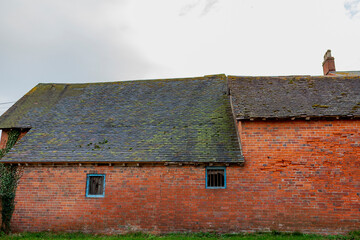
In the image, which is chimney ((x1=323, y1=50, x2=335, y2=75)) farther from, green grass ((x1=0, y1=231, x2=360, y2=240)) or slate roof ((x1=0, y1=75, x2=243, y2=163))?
green grass ((x1=0, y1=231, x2=360, y2=240))

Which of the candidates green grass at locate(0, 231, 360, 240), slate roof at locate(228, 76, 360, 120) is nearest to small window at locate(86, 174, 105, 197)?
green grass at locate(0, 231, 360, 240)

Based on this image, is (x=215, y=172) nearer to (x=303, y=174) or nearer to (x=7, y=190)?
(x=303, y=174)

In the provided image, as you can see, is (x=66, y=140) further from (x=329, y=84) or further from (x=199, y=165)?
(x=329, y=84)

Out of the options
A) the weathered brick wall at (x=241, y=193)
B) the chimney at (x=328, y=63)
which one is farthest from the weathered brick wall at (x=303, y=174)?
the chimney at (x=328, y=63)

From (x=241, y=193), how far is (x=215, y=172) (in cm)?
138

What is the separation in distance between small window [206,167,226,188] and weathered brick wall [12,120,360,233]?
264mm

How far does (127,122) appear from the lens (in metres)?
13.9

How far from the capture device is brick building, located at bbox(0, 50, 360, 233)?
999 cm

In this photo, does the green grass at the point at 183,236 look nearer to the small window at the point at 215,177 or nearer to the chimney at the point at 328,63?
the small window at the point at 215,177

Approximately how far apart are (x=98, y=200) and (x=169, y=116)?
18.8ft

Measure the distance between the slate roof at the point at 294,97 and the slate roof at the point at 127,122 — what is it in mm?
1327

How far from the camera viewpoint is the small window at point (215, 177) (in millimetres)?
10562

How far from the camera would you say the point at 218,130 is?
12133 millimetres

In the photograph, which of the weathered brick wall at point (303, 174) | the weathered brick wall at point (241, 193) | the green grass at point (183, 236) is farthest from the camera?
the weathered brick wall at point (241, 193)
